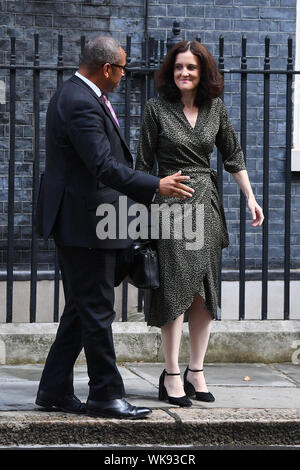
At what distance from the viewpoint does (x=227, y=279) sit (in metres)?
8.70

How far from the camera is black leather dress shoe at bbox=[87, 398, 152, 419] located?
5.06m

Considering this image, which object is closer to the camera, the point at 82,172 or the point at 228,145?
the point at 82,172

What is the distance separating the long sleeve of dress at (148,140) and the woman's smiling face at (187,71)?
210 mm

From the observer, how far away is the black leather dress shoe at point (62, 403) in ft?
17.2

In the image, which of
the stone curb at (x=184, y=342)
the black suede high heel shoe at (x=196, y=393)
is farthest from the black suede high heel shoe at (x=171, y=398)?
the stone curb at (x=184, y=342)

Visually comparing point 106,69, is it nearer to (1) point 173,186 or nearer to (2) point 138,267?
(1) point 173,186

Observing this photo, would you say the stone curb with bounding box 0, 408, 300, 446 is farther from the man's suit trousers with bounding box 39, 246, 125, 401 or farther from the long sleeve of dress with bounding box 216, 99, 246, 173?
the long sleeve of dress with bounding box 216, 99, 246, 173

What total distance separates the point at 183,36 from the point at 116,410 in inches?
174

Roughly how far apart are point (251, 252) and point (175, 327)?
3356 millimetres

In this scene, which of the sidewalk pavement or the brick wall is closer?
the sidewalk pavement

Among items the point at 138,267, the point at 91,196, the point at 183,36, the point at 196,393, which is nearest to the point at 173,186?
the point at 91,196

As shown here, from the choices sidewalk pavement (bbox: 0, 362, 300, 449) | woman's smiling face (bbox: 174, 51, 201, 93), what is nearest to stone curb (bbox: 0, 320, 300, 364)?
sidewalk pavement (bbox: 0, 362, 300, 449)

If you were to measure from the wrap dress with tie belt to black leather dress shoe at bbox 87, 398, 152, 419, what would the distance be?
0.57m

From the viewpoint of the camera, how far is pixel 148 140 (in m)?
5.56
